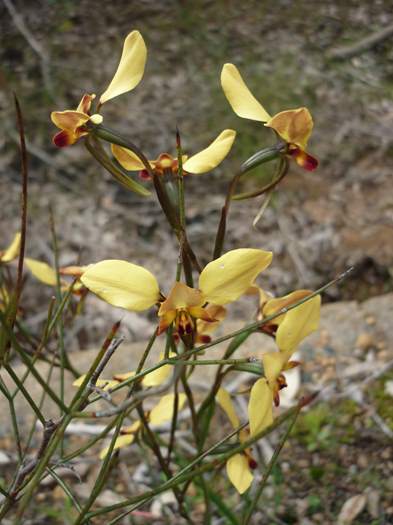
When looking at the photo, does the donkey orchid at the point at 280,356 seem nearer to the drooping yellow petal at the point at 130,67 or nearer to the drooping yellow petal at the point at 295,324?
the drooping yellow petal at the point at 295,324

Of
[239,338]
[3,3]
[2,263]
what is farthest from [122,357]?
[3,3]

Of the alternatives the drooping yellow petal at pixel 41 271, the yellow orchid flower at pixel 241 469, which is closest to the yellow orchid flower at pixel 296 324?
the yellow orchid flower at pixel 241 469

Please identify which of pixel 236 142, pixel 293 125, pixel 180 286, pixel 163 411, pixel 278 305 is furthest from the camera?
pixel 236 142

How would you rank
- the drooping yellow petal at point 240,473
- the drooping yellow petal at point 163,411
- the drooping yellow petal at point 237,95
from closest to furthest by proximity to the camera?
the drooping yellow petal at point 237,95 → the drooping yellow petal at point 240,473 → the drooping yellow petal at point 163,411

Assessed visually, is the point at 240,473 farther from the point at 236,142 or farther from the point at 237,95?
the point at 236,142

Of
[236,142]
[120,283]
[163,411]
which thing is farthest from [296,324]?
[236,142]

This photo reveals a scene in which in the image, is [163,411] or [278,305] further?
[163,411]
